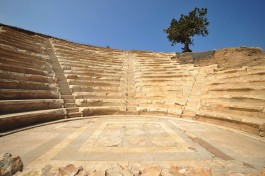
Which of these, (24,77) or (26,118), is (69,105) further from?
(26,118)

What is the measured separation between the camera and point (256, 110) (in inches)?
212

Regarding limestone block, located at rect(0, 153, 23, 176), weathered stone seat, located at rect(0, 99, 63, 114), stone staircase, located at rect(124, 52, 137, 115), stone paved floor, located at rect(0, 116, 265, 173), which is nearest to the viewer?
limestone block, located at rect(0, 153, 23, 176)

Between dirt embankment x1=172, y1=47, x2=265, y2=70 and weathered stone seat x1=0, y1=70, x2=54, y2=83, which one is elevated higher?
dirt embankment x1=172, y1=47, x2=265, y2=70

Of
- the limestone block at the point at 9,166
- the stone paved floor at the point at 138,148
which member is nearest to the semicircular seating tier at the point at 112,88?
the stone paved floor at the point at 138,148

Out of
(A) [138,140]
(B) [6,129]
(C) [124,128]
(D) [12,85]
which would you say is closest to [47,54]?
(D) [12,85]

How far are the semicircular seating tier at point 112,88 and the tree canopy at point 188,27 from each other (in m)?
11.7

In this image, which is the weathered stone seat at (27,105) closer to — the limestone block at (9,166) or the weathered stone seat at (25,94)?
the weathered stone seat at (25,94)

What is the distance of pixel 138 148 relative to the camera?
12.3 ft

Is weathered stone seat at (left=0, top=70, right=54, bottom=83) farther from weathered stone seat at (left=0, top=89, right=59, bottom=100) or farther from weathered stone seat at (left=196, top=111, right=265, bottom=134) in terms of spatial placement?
weathered stone seat at (left=196, top=111, right=265, bottom=134)

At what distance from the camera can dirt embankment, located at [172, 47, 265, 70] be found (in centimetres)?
861

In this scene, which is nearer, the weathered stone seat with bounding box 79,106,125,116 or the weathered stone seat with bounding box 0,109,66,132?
the weathered stone seat with bounding box 0,109,66,132

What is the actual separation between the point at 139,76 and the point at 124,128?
240 inches

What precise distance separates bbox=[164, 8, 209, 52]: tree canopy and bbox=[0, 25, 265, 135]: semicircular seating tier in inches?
459

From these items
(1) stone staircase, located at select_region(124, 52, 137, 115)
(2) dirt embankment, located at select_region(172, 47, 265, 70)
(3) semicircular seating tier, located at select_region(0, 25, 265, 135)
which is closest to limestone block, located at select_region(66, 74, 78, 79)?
(3) semicircular seating tier, located at select_region(0, 25, 265, 135)
